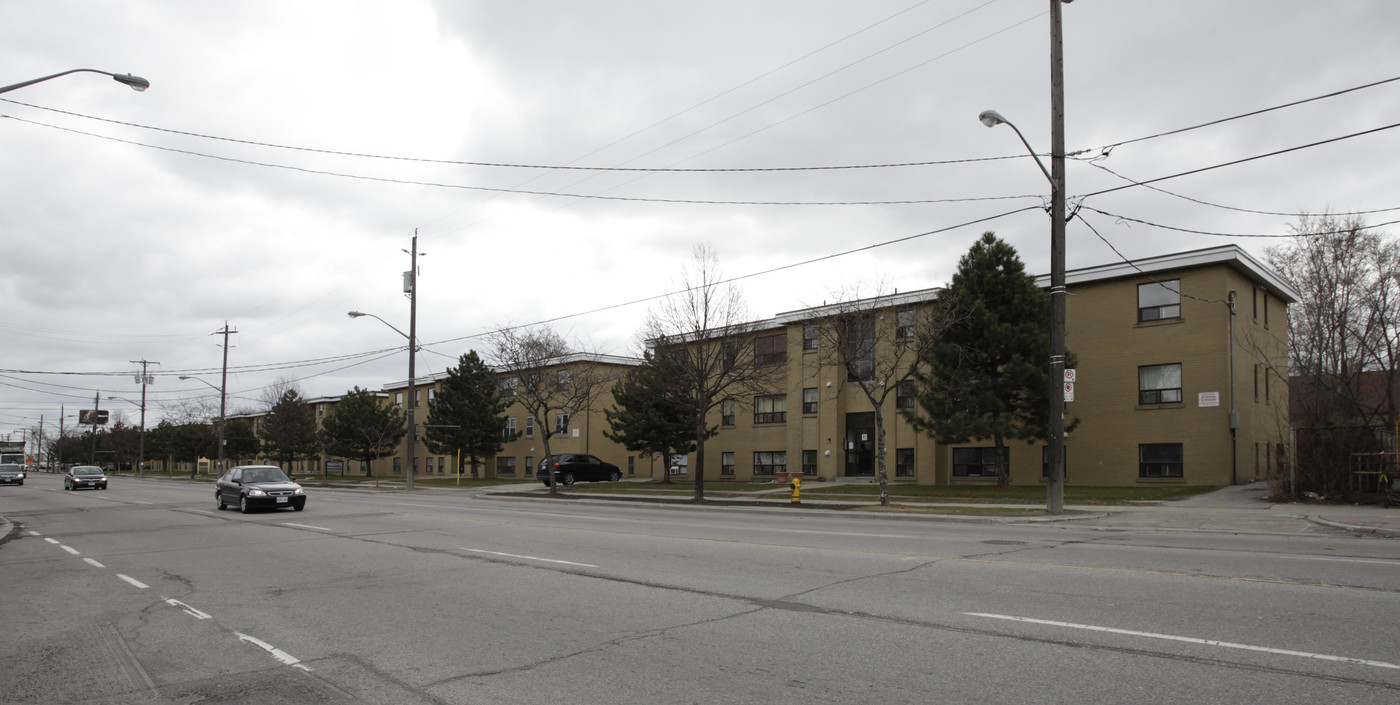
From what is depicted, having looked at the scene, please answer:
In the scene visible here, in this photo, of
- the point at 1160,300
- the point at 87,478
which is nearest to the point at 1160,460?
the point at 1160,300

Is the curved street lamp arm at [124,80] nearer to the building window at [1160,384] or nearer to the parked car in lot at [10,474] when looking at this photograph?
the building window at [1160,384]

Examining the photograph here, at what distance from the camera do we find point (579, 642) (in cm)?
690

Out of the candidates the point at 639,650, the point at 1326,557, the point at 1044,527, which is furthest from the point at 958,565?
the point at 1044,527

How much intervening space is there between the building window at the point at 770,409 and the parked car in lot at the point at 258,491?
22.7 meters

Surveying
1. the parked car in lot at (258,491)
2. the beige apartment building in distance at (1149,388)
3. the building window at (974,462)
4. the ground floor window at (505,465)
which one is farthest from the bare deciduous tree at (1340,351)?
the ground floor window at (505,465)

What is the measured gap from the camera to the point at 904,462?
36406 mm

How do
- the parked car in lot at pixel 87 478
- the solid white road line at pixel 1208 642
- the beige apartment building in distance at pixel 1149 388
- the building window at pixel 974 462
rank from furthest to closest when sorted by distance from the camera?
the parked car in lot at pixel 87 478
the building window at pixel 974 462
the beige apartment building in distance at pixel 1149 388
the solid white road line at pixel 1208 642

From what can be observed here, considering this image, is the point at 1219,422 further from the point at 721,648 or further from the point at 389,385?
the point at 389,385

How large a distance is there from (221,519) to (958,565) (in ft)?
63.0

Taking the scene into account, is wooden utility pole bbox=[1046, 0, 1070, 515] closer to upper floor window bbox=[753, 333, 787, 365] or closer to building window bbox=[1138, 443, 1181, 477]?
building window bbox=[1138, 443, 1181, 477]

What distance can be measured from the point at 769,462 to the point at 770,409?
2667 mm

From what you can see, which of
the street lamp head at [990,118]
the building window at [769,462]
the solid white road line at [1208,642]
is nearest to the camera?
the solid white road line at [1208,642]

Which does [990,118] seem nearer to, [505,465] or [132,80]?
[132,80]

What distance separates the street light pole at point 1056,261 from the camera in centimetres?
1927
